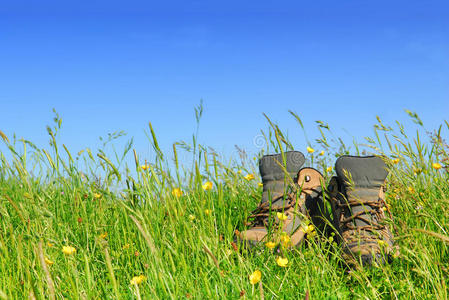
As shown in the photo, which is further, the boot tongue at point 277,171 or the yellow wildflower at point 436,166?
the yellow wildflower at point 436,166

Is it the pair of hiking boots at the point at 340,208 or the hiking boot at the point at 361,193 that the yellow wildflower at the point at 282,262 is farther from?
the hiking boot at the point at 361,193

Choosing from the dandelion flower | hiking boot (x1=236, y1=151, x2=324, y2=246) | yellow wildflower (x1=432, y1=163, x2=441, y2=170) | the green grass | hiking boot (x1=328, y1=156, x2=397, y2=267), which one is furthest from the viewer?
the dandelion flower

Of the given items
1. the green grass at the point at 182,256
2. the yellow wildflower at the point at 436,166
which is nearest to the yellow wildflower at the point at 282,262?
the green grass at the point at 182,256

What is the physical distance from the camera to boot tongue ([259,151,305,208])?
3.09 m

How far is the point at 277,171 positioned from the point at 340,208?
1.79ft

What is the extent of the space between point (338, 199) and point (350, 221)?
10.4 inches

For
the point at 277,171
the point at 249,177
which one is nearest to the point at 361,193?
the point at 277,171

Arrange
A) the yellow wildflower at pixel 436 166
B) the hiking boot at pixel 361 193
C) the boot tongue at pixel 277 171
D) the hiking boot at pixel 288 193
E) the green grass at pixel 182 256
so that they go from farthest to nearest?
1. the yellow wildflower at pixel 436 166
2. the boot tongue at pixel 277 171
3. the hiking boot at pixel 288 193
4. the hiking boot at pixel 361 193
5. the green grass at pixel 182 256

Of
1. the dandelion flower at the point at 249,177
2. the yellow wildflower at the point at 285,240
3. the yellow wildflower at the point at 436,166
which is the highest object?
the dandelion flower at the point at 249,177

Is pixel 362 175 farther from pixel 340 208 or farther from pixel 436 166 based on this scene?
pixel 436 166

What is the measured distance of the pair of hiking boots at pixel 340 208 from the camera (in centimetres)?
244

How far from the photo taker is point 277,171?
10.4 ft

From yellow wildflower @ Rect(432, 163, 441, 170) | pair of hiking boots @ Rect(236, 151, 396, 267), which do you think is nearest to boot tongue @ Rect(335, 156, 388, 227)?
pair of hiking boots @ Rect(236, 151, 396, 267)

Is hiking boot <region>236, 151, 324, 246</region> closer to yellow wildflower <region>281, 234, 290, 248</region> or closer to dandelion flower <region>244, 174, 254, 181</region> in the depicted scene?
yellow wildflower <region>281, 234, 290, 248</region>
